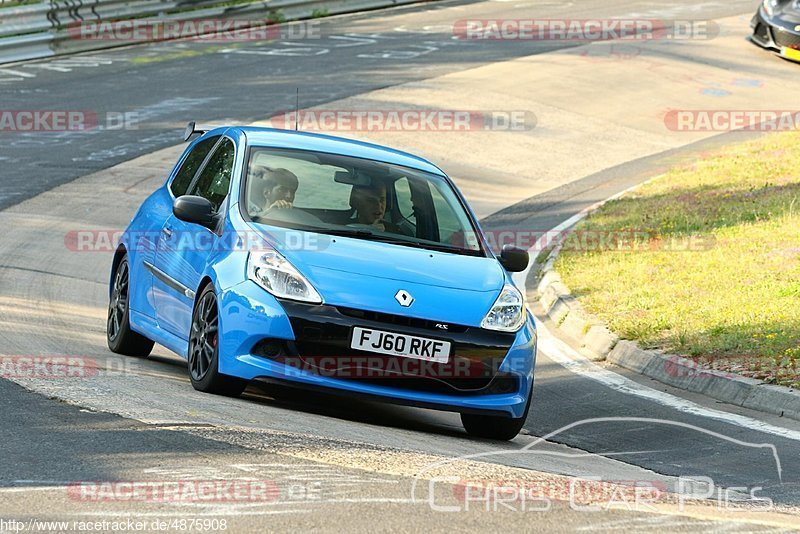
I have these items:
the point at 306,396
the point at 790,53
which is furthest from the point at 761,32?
the point at 306,396

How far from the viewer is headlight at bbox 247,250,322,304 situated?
25.6ft

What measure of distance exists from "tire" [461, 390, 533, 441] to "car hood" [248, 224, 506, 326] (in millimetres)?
647

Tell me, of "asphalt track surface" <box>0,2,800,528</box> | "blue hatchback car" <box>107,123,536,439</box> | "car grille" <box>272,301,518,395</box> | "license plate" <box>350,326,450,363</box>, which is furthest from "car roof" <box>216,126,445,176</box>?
"license plate" <box>350,326,450,363</box>

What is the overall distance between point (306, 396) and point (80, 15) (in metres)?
19.1

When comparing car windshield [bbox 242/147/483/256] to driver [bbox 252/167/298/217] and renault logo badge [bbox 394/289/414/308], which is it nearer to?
driver [bbox 252/167/298/217]

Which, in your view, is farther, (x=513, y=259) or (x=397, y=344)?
(x=513, y=259)

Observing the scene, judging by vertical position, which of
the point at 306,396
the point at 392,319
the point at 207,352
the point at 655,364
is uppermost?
the point at 392,319

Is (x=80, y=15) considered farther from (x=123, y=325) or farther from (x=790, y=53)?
(x=123, y=325)

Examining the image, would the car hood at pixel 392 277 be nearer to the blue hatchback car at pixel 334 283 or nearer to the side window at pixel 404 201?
the blue hatchback car at pixel 334 283

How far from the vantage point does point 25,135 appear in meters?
20.1

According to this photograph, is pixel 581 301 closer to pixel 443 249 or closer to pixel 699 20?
pixel 443 249

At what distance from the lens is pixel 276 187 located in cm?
884

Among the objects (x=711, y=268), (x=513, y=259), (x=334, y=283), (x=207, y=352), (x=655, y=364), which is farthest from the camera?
(x=711, y=268)

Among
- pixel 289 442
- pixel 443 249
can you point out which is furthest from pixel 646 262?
pixel 289 442
